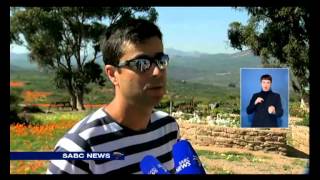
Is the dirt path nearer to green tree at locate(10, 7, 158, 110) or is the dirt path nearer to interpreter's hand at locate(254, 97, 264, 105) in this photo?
interpreter's hand at locate(254, 97, 264, 105)

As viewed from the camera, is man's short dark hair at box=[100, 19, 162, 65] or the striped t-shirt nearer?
the striped t-shirt

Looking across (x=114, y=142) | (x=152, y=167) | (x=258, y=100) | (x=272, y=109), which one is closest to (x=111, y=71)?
(x=114, y=142)

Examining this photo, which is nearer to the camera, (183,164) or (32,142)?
(183,164)

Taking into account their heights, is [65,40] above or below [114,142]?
above

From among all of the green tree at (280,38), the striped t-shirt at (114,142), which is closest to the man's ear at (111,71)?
the striped t-shirt at (114,142)

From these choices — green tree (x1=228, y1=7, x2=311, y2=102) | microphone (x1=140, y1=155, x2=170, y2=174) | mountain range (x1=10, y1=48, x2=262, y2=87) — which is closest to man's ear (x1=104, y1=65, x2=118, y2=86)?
microphone (x1=140, y1=155, x2=170, y2=174)

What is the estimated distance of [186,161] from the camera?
1.30 m

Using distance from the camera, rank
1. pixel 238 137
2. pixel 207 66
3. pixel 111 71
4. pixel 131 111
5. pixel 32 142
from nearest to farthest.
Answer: pixel 131 111
pixel 111 71
pixel 32 142
pixel 207 66
pixel 238 137

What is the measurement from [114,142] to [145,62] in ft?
1.20

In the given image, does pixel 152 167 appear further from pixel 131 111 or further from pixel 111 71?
pixel 111 71

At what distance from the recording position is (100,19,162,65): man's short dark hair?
7.25 feet

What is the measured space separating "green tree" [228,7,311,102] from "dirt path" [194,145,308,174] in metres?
0.66

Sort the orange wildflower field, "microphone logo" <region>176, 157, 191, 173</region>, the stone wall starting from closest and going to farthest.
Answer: "microphone logo" <region>176, 157, 191, 173</region>
the orange wildflower field
the stone wall
